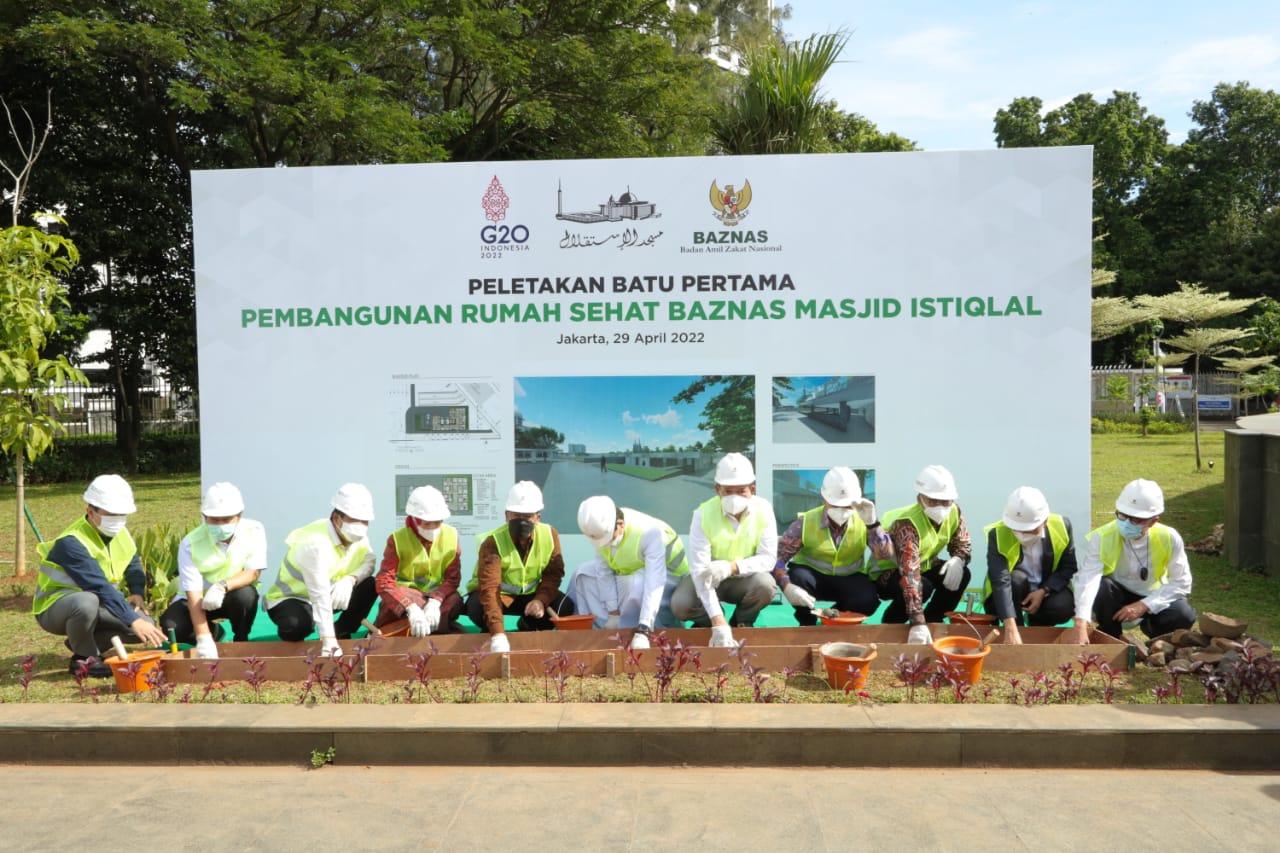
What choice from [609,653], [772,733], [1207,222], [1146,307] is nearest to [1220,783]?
[772,733]

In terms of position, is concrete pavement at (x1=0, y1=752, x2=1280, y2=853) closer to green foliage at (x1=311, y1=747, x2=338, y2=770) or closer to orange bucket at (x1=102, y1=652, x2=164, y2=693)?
green foliage at (x1=311, y1=747, x2=338, y2=770)

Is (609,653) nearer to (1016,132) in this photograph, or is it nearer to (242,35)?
(242,35)

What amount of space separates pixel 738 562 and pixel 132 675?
310 cm

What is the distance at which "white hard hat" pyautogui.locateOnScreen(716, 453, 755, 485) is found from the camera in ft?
18.1

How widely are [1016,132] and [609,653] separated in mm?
39918

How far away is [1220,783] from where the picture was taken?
12.8 feet

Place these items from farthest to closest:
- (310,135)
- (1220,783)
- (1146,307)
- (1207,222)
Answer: (1207,222) < (1146,307) < (310,135) < (1220,783)

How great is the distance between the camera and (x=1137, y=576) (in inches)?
217

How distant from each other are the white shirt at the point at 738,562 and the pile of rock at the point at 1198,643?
1894mm

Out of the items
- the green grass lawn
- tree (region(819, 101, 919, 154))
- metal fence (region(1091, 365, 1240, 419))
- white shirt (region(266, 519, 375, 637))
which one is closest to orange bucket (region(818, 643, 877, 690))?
the green grass lawn

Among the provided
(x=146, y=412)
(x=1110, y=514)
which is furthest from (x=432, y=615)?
(x=146, y=412)

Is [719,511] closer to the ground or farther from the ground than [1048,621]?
farther from the ground

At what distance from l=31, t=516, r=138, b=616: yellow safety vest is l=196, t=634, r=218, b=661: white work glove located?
0.60 meters

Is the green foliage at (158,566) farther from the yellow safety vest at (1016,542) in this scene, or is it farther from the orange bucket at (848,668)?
the yellow safety vest at (1016,542)
